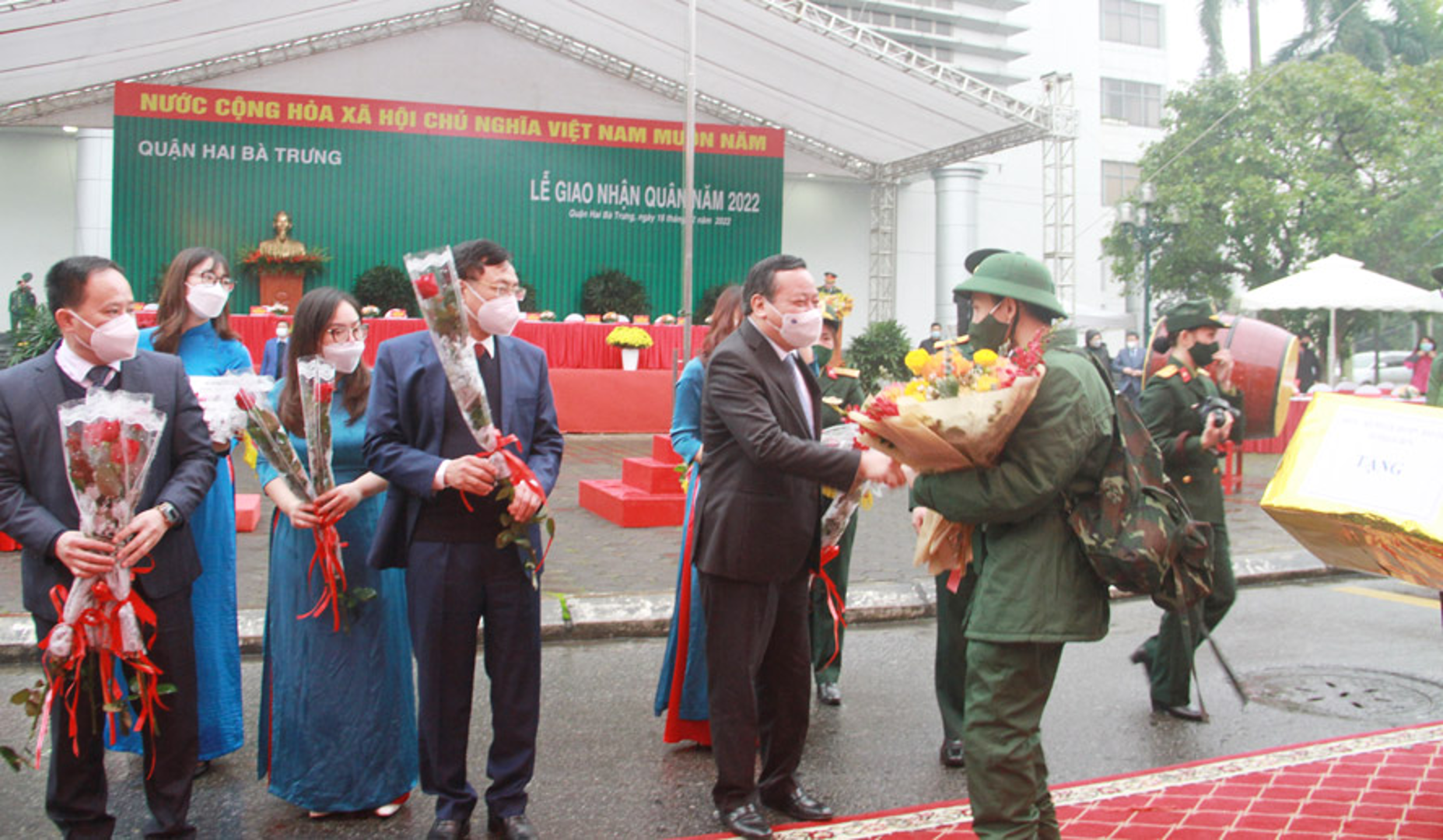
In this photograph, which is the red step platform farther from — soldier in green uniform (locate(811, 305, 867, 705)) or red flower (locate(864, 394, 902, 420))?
red flower (locate(864, 394, 902, 420))

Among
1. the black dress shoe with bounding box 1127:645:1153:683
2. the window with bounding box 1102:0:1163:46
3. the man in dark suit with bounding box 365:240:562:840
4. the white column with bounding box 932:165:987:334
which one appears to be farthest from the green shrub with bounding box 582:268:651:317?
the window with bounding box 1102:0:1163:46

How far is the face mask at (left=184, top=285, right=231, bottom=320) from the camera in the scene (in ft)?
14.5

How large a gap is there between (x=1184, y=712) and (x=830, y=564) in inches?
66.4

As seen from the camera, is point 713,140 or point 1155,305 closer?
point 713,140

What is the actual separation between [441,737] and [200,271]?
6.69ft

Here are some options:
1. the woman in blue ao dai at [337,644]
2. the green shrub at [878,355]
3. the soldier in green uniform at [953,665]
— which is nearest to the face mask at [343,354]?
the woman in blue ao dai at [337,644]

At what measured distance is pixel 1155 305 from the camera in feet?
105

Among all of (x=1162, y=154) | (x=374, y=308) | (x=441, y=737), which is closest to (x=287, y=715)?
Answer: (x=441, y=737)

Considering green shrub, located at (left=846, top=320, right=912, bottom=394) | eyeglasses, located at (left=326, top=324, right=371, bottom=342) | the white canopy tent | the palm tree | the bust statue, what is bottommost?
eyeglasses, located at (left=326, top=324, right=371, bottom=342)

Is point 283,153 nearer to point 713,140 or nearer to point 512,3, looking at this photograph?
point 512,3

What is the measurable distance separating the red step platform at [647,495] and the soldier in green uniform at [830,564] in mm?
3717

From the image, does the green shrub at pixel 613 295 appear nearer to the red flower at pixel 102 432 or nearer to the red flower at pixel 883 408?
the red flower at pixel 102 432

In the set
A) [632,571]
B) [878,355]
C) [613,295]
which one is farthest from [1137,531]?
[613,295]

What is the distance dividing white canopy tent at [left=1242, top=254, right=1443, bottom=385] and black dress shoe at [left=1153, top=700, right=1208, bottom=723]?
43.7 ft
